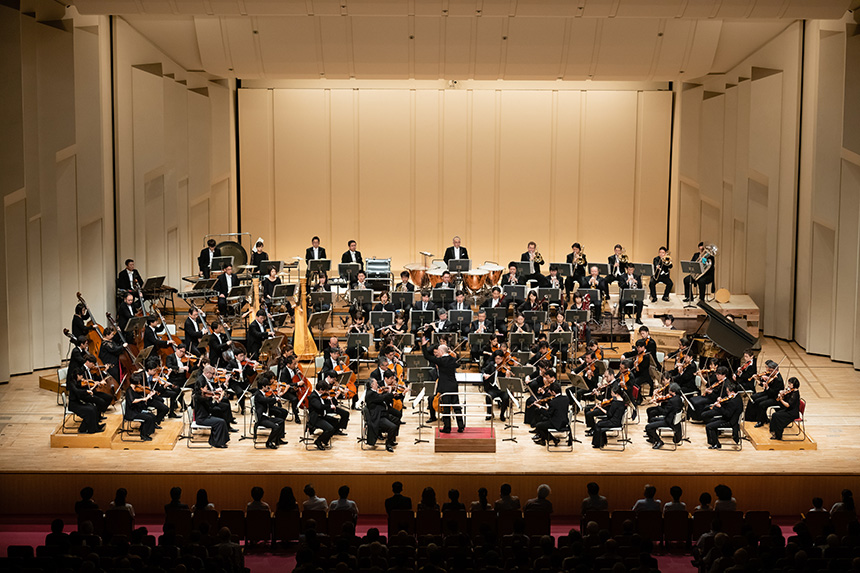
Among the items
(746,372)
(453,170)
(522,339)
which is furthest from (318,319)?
(453,170)

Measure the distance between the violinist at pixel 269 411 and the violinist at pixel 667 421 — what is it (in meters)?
4.59

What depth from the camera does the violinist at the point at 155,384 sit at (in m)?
12.4

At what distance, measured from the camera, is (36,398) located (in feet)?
45.4

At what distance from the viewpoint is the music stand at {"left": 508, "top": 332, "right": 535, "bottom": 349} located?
554 inches

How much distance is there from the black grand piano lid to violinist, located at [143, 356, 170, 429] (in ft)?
24.3

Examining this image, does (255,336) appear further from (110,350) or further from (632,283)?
(632,283)

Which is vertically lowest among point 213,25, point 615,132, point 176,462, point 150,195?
point 176,462

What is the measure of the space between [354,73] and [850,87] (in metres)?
8.30

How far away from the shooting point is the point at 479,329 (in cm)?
1427

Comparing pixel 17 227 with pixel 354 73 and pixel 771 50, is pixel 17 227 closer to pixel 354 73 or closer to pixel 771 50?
pixel 354 73

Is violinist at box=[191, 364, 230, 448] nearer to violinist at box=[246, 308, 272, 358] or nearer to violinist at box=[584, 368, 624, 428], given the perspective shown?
violinist at box=[246, 308, 272, 358]

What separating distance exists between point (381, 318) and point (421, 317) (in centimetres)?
66

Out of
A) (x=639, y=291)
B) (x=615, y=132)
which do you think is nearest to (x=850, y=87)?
(x=639, y=291)

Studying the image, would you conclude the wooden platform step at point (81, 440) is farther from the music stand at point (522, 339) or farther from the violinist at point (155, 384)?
the music stand at point (522, 339)
